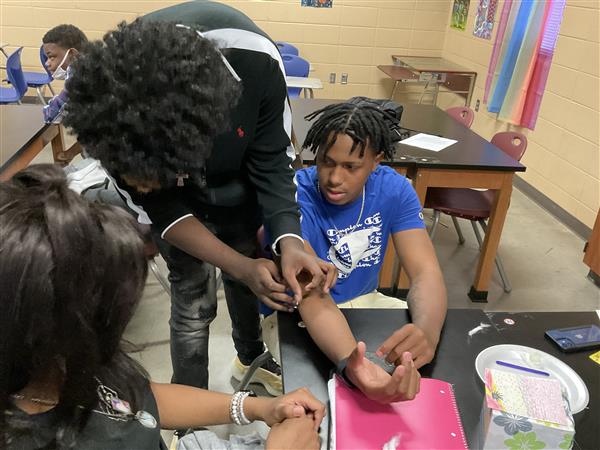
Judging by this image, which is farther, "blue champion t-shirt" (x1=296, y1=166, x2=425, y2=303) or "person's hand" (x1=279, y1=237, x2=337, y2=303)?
"blue champion t-shirt" (x1=296, y1=166, x2=425, y2=303)

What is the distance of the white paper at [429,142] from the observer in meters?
2.49

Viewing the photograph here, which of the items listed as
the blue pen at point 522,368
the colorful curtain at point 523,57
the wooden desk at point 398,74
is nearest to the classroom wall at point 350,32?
the colorful curtain at point 523,57

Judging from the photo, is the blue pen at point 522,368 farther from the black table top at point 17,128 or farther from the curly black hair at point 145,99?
the black table top at point 17,128

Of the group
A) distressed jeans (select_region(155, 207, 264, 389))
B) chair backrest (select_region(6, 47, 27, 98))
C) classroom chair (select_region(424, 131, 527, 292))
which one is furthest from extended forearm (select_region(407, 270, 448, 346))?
chair backrest (select_region(6, 47, 27, 98))

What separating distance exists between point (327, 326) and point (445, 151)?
168cm

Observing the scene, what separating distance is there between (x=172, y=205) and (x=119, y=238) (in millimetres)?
572

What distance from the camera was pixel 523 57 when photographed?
12.8 ft

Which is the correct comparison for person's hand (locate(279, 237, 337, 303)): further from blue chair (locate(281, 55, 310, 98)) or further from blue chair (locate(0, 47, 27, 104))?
blue chair (locate(0, 47, 27, 104))

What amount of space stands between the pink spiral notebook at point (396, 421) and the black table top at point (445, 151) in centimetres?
124

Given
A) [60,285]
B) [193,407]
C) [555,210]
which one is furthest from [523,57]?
[60,285]

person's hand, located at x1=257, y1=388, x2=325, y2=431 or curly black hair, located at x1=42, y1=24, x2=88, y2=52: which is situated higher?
curly black hair, located at x1=42, y1=24, x2=88, y2=52

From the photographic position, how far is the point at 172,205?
1.19 m

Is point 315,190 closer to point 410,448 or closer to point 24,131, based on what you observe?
point 410,448

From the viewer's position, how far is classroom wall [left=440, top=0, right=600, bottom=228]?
3264mm
